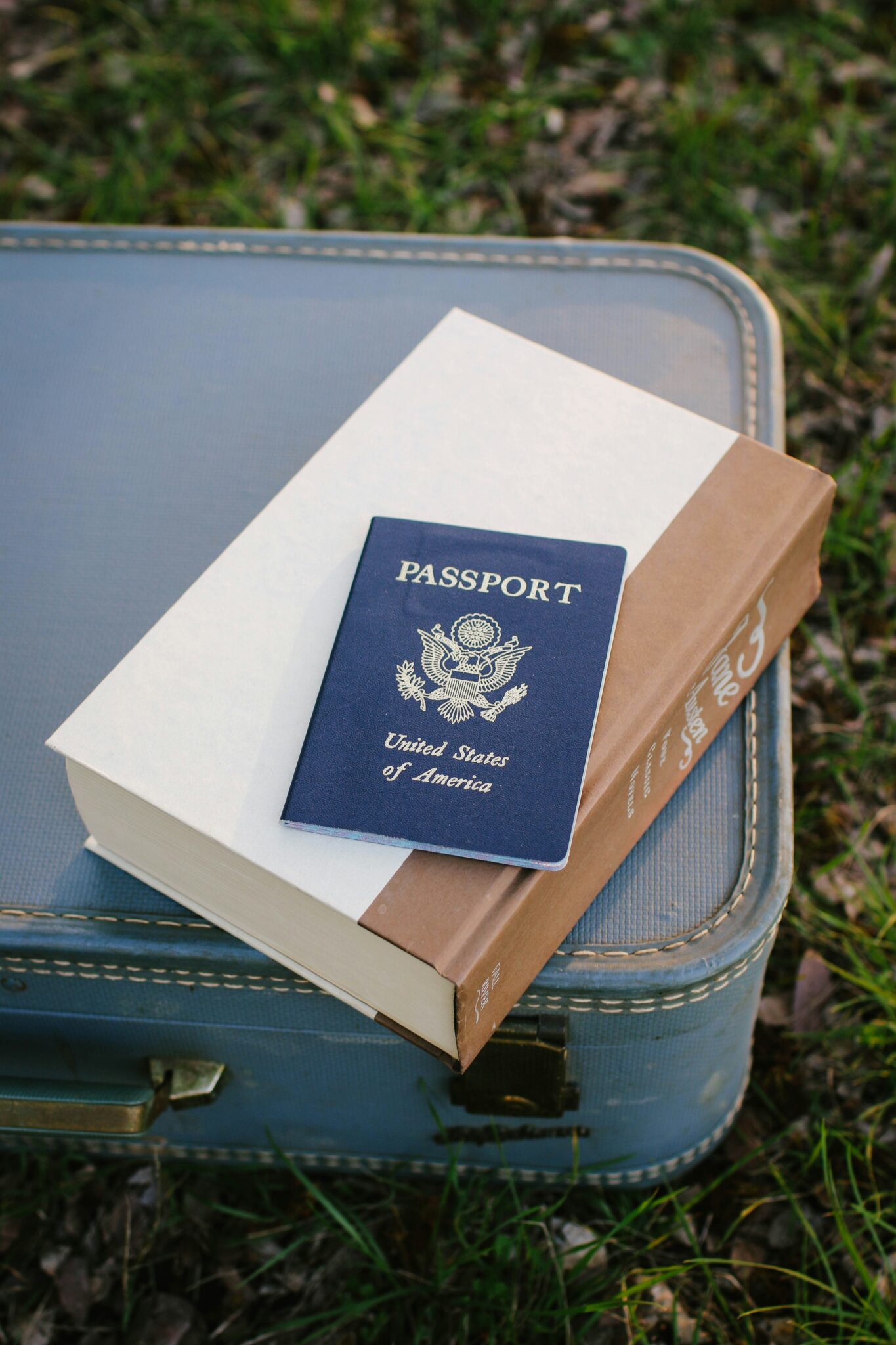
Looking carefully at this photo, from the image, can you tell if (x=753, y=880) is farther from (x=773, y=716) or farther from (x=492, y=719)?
(x=492, y=719)

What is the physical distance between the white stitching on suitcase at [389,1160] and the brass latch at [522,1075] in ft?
0.63

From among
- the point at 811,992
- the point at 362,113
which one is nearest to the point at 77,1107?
the point at 811,992

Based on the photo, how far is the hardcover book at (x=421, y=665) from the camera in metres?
0.86

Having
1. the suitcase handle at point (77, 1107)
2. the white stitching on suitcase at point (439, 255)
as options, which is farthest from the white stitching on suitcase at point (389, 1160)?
the white stitching on suitcase at point (439, 255)

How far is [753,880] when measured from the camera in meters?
1.08

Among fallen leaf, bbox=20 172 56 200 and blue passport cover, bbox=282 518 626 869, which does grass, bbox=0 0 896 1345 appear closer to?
fallen leaf, bbox=20 172 56 200

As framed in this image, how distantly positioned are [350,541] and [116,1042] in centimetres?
60

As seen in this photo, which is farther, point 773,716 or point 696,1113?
point 696,1113

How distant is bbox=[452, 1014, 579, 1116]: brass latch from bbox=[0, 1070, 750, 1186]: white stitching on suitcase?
19cm

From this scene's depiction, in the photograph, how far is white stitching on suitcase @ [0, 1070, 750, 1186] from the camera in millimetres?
1350

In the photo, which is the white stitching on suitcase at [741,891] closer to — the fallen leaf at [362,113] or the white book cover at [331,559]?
the white book cover at [331,559]

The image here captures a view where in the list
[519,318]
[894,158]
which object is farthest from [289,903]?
Answer: [894,158]

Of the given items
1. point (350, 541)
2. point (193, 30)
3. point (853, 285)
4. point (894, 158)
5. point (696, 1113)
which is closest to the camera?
point (350, 541)

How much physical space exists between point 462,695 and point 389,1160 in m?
0.72
